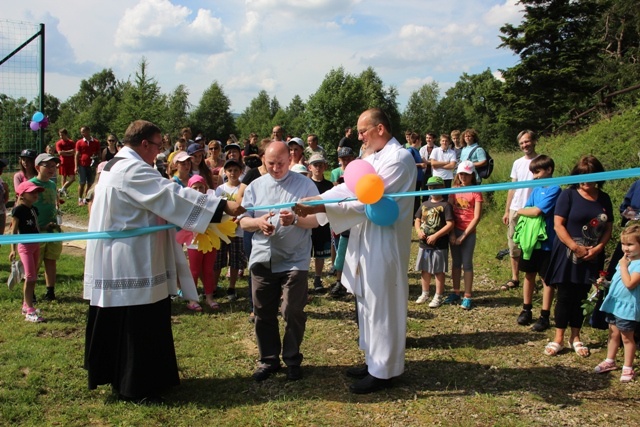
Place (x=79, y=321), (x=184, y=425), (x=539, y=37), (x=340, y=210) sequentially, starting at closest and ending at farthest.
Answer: (x=184, y=425)
(x=340, y=210)
(x=79, y=321)
(x=539, y=37)

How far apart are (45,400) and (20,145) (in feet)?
39.0

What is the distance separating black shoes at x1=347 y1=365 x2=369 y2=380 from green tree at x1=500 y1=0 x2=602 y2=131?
28449 mm

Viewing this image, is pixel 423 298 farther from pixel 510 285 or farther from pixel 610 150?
pixel 610 150

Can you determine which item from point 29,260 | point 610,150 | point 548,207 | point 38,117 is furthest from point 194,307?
point 38,117

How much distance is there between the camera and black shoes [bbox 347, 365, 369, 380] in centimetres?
477

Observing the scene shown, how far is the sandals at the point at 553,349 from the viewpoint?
17.2 feet

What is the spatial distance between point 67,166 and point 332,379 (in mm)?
14300

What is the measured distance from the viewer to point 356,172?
13.8 ft

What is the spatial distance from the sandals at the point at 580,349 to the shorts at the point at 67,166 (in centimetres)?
1524

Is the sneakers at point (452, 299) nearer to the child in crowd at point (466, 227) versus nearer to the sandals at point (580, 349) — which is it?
the child in crowd at point (466, 227)

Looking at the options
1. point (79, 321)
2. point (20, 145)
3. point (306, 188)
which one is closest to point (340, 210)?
point (306, 188)

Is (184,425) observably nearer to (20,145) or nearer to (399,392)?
(399,392)

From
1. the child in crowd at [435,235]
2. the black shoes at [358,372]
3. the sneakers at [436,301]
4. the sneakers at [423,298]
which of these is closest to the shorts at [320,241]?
the child in crowd at [435,235]

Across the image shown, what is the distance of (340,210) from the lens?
14.4 ft
